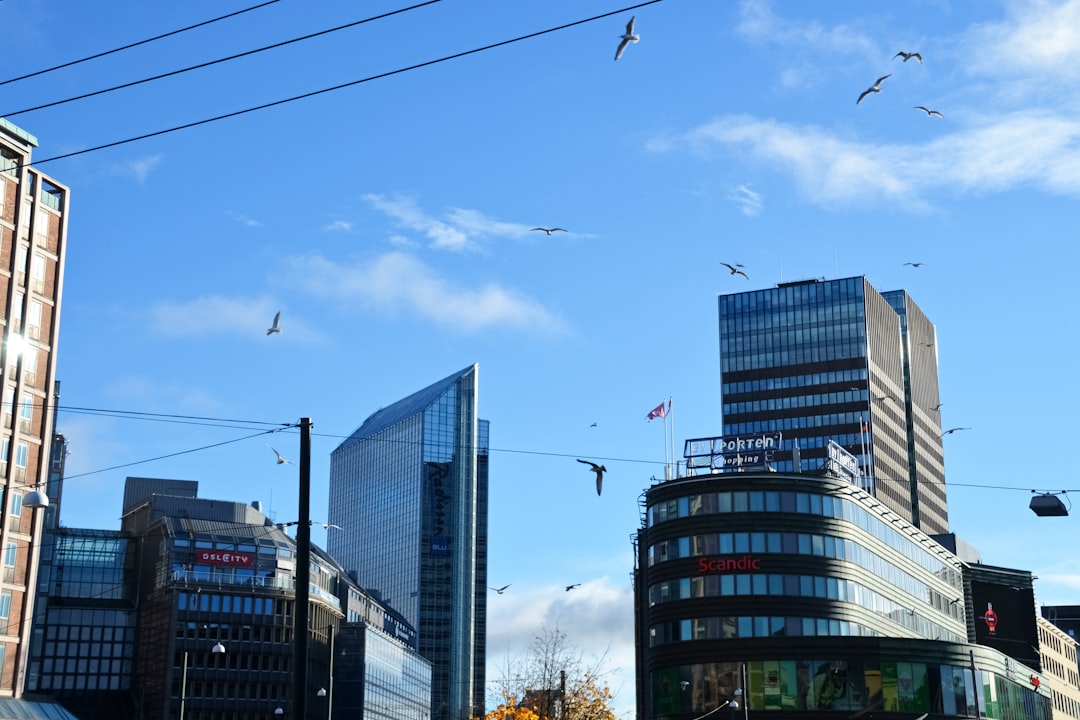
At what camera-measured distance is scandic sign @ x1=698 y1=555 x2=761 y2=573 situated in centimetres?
10894

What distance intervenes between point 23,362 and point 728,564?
59.8 meters

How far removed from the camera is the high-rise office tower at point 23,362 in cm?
10744

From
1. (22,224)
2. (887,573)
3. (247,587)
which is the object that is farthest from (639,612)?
(22,224)

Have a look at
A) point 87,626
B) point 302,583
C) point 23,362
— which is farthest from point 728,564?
point 87,626

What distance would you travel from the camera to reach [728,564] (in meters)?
109

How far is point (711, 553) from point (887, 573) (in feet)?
70.8

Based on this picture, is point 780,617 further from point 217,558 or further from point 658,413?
point 217,558

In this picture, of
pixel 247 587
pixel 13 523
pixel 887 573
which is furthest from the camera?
pixel 247 587

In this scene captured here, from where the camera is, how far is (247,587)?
182 metres

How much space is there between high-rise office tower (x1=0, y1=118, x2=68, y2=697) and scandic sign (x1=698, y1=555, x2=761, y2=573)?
2080 inches

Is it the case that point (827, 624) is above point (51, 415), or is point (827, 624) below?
below

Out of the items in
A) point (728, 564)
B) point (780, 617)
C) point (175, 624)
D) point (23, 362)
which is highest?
point (23, 362)

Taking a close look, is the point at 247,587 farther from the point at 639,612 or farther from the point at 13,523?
the point at 13,523

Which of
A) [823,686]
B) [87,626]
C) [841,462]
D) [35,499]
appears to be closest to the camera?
[35,499]
